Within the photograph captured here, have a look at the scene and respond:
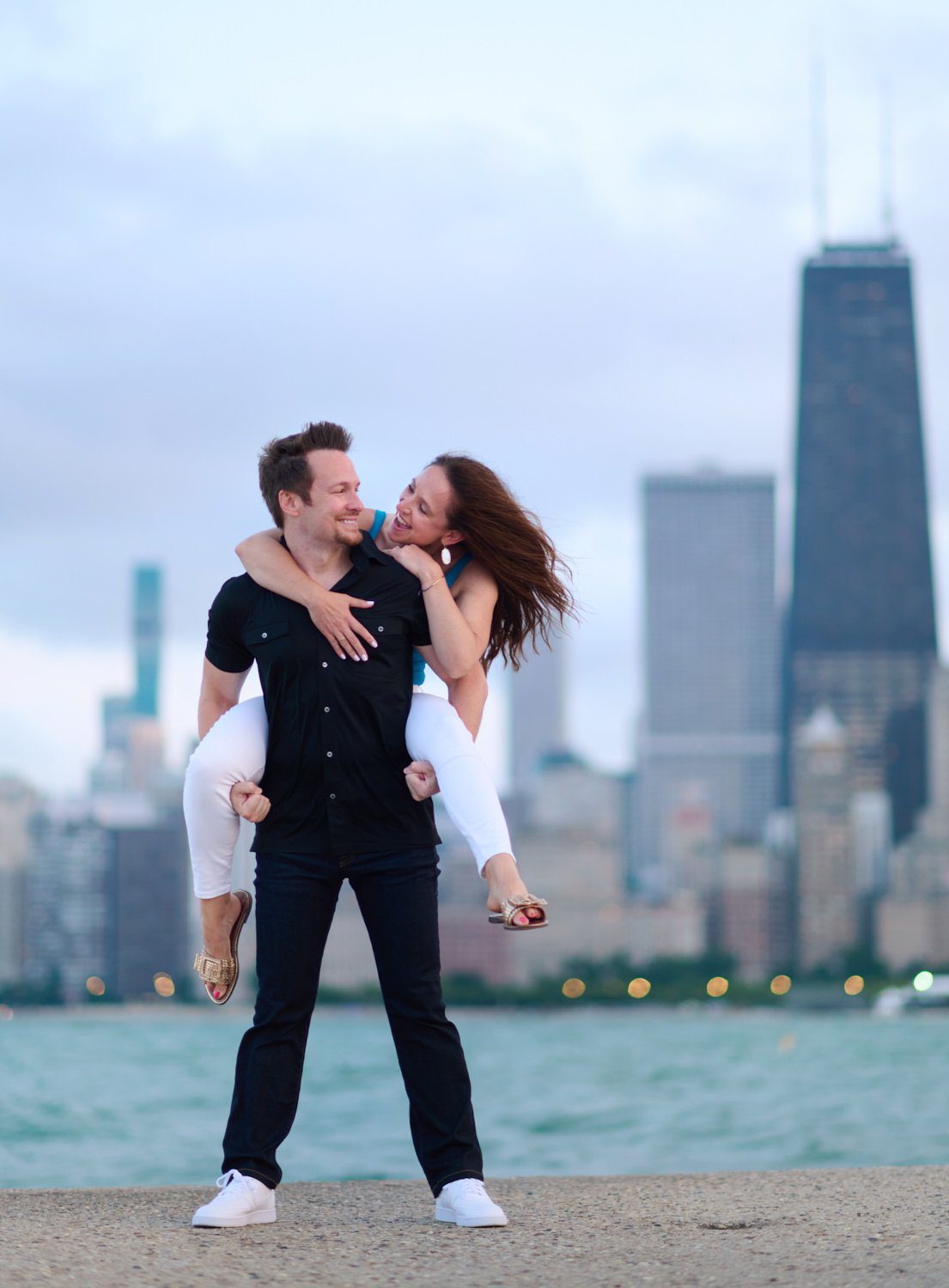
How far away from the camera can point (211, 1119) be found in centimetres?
2939

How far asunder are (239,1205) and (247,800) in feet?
3.29

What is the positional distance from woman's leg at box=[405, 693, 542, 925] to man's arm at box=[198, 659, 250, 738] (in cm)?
62

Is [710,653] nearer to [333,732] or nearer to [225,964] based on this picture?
[225,964]

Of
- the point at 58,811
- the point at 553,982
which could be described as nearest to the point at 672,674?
the point at 58,811

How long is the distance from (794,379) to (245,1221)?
6041 inches

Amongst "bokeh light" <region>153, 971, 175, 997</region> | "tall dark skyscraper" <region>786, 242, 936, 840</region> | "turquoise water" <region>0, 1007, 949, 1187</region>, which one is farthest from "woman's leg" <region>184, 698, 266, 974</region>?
"tall dark skyscraper" <region>786, 242, 936, 840</region>

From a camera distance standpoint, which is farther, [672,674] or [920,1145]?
[672,674]

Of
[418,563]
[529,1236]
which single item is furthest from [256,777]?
[529,1236]

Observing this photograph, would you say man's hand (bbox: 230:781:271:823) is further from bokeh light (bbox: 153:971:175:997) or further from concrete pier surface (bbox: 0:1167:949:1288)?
bokeh light (bbox: 153:971:175:997)

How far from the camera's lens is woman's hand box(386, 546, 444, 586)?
4.91 meters

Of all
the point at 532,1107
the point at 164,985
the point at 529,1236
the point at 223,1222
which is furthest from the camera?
the point at 164,985

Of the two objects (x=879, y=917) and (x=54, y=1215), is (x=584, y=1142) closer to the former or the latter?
(x=54, y=1215)

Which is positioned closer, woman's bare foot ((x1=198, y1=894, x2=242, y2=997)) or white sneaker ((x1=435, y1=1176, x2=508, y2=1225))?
white sneaker ((x1=435, y1=1176, x2=508, y2=1225))

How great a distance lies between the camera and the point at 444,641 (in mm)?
4879
